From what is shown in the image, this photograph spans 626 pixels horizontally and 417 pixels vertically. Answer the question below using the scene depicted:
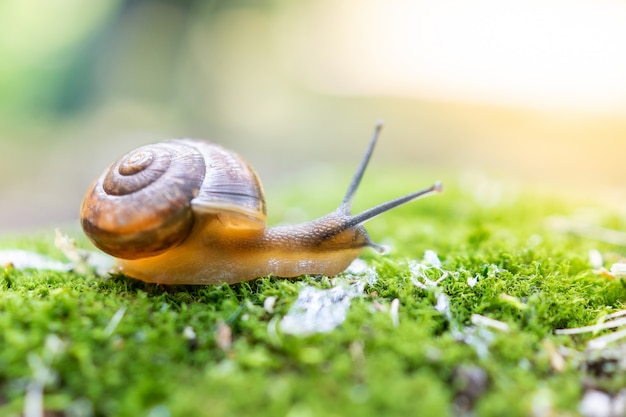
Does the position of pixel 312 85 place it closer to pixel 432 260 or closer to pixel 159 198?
pixel 432 260

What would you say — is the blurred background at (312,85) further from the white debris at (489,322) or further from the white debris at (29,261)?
the white debris at (489,322)

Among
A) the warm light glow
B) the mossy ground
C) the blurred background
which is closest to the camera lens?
the mossy ground

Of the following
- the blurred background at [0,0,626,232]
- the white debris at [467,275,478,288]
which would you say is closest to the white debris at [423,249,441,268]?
the white debris at [467,275,478,288]

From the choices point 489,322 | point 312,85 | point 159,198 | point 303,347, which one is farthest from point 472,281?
point 312,85

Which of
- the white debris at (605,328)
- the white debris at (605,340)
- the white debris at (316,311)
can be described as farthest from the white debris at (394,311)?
the white debris at (605,340)

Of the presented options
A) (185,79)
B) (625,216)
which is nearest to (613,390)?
(625,216)

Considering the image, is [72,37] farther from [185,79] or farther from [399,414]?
[399,414]

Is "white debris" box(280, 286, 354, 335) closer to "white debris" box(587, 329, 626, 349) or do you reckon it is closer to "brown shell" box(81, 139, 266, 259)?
"brown shell" box(81, 139, 266, 259)
